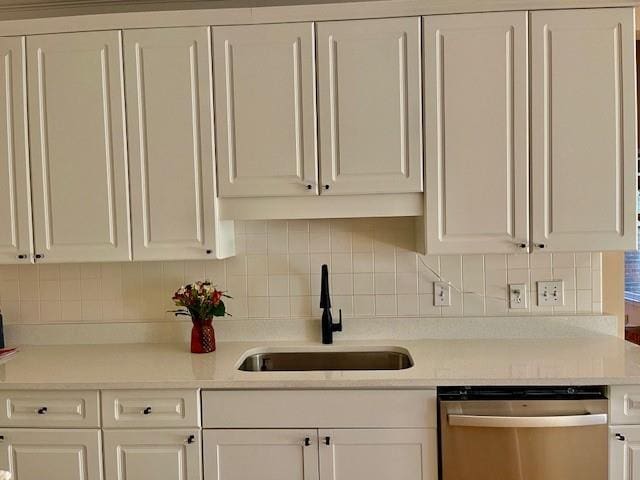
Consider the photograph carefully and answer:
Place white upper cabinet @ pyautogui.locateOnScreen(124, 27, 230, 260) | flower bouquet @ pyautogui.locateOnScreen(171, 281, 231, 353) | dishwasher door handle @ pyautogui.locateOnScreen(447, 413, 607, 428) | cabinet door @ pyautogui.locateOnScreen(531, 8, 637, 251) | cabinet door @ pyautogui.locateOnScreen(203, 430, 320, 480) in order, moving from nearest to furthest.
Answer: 1. dishwasher door handle @ pyautogui.locateOnScreen(447, 413, 607, 428)
2. cabinet door @ pyautogui.locateOnScreen(203, 430, 320, 480)
3. cabinet door @ pyautogui.locateOnScreen(531, 8, 637, 251)
4. white upper cabinet @ pyautogui.locateOnScreen(124, 27, 230, 260)
5. flower bouquet @ pyautogui.locateOnScreen(171, 281, 231, 353)

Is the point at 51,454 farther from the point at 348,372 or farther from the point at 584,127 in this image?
the point at 584,127

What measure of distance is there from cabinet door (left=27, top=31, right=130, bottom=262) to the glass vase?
424 mm

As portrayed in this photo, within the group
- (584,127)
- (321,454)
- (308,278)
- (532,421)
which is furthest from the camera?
(308,278)

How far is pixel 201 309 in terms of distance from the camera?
238 centimetres

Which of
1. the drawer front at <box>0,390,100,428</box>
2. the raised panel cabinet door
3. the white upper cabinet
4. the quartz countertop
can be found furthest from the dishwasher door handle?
the drawer front at <box>0,390,100,428</box>

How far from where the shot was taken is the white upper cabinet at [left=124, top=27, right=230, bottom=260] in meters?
2.28

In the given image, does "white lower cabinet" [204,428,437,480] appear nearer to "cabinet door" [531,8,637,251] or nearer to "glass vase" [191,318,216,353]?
"glass vase" [191,318,216,353]

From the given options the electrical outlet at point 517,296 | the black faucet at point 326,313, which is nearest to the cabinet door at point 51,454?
the black faucet at point 326,313

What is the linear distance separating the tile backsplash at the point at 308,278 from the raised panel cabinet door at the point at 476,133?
0.35 metres

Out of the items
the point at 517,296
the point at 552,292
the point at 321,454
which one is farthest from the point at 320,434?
the point at 552,292

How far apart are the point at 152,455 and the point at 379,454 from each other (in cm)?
83

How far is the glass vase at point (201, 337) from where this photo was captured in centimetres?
241

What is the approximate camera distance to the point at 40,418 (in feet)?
A: 6.89

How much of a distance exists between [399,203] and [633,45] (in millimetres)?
1060
